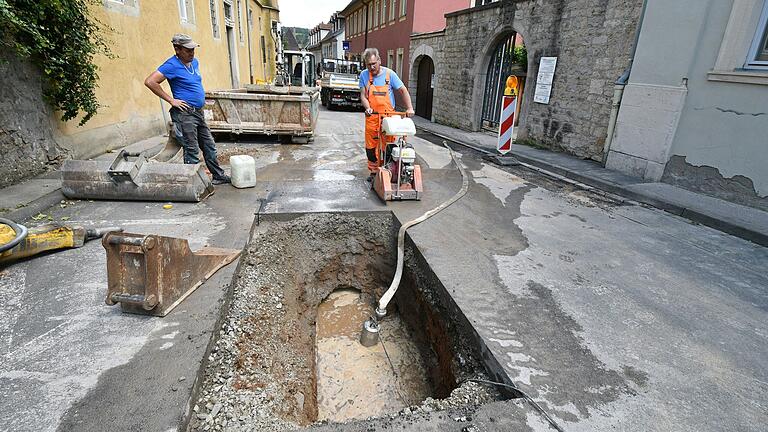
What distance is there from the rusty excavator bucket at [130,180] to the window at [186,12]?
743 centimetres

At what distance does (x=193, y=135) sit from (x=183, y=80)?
0.66 meters

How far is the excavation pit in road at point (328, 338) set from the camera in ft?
7.43

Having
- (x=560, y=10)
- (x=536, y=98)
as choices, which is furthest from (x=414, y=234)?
(x=560, y=10)

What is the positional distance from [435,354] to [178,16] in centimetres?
1045

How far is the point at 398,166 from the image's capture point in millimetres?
4949

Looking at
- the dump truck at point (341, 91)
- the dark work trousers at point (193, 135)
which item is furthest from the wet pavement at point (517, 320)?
the dump truck at point (341, 91)

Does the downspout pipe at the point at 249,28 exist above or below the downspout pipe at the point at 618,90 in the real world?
above

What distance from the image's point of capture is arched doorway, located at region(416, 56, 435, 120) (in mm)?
16031

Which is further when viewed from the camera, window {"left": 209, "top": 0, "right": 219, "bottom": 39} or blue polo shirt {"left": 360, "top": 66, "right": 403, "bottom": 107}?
window {"left": 209, "top": 0, "right": 219, "bottom": 39}

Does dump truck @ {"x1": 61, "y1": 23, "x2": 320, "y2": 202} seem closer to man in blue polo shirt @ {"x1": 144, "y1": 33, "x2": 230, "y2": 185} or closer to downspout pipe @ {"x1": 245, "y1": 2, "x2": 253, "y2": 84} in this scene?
man in blue polo shirt @ {"x1": 144, "y1": 33, "x2": 230, "y2": 185}

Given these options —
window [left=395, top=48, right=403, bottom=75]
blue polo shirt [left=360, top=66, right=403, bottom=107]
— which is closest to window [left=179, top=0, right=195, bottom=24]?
blue polo shirt [left=360, top=66, right=403, bottom=107]

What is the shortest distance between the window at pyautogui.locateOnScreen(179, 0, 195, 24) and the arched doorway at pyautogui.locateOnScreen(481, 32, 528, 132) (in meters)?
8.55

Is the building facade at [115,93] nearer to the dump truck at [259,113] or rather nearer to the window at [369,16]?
the dump truck at [259,113]

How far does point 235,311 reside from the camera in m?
2.94
